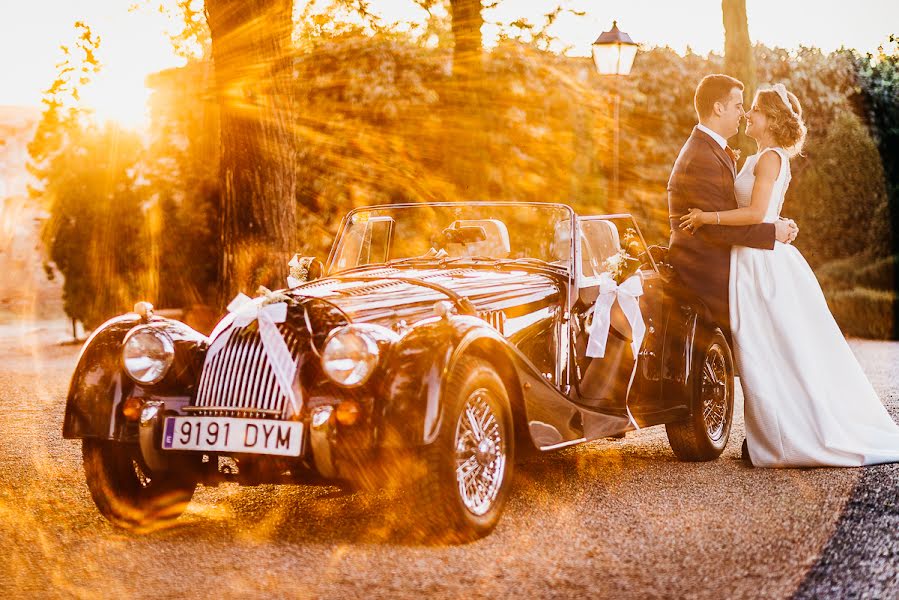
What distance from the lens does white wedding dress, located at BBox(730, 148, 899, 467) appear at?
7.01 m

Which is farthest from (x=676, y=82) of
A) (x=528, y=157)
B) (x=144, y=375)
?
(x=144, y=375)

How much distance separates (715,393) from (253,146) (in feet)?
14.4

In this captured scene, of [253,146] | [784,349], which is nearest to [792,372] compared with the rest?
[784,349]

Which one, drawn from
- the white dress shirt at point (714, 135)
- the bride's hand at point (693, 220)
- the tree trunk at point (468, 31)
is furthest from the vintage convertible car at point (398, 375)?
the tree trunk at point (468, 31)

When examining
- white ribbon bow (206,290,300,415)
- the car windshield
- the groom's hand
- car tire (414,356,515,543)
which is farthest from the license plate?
the groom's hand

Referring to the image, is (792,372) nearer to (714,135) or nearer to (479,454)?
(714,135)

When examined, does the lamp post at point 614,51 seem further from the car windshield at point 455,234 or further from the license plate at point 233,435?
the license plate at point 233,435

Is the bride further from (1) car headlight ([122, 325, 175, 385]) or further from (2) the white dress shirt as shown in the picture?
(1) car headlight ([122, 325, 175, 385])

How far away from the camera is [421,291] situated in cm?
592

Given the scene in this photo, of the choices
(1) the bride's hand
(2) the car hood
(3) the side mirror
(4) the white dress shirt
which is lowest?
(2) the car hood

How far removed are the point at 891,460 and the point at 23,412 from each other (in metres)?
7.51

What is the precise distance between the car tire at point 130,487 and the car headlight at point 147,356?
1.06 feet

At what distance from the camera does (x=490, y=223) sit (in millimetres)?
7059

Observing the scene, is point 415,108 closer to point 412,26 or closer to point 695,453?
point 412,26
